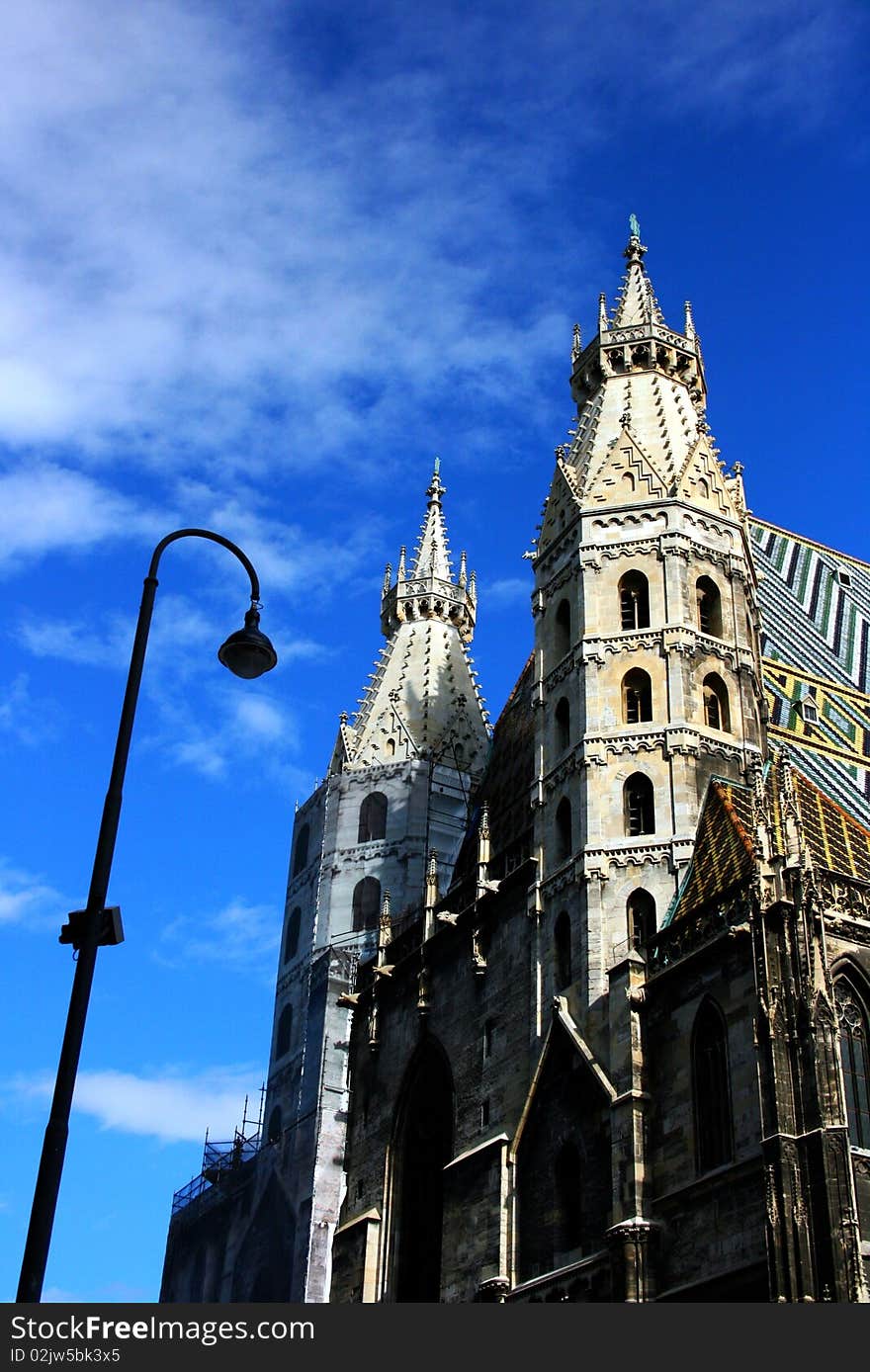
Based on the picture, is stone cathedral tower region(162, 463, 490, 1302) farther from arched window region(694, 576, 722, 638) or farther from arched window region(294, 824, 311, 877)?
arched window region(694, 576, 722, 638)

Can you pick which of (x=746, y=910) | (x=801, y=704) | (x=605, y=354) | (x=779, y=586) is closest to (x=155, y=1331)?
(x=746, y=910)

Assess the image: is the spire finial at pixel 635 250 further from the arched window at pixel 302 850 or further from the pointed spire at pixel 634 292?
the arched window at pixel 302 850

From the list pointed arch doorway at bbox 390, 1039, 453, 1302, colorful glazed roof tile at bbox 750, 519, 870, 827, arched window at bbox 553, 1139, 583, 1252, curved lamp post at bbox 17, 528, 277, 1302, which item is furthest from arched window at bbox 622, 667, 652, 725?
curved lamp post at bbox 17, 528, 277, 1302

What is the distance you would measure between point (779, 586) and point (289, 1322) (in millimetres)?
33245

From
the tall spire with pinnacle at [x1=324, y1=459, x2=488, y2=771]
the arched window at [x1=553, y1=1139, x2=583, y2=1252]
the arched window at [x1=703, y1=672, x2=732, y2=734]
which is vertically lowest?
the arched window at [x1=553, y1=1139, x2=583, y2=1252]

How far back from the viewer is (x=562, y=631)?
120ft

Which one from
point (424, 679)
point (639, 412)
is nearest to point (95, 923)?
point (639, 412)

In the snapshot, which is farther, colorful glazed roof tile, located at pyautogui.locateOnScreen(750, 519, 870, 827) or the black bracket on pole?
colorful glazed roof tile, located at pyautogui.locateOnScreen(750, 519, 870, 827)

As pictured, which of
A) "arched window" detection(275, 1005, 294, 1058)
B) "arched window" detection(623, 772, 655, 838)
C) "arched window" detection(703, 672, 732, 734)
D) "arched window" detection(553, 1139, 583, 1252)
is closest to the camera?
"arched window" detection(553, 1139, 583, 1252)

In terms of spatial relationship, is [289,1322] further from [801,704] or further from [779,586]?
[779,586]

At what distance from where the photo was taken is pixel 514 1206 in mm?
29906

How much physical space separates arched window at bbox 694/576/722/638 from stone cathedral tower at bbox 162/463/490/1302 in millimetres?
11873

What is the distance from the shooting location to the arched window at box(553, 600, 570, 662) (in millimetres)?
36281

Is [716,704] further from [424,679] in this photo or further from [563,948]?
[424,679]
